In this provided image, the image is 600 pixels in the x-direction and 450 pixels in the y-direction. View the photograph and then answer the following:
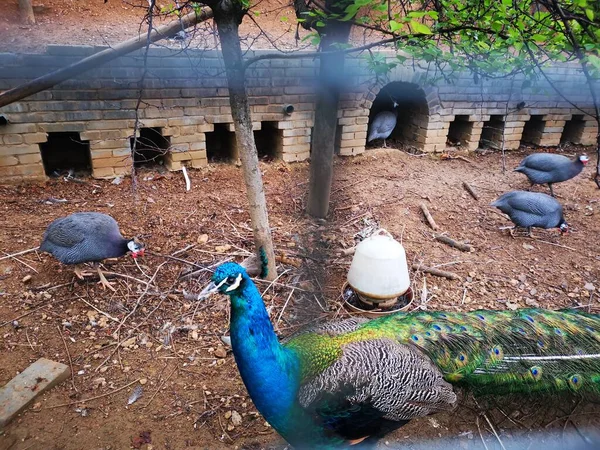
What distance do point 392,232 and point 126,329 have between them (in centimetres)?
225

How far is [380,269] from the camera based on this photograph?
2441 mm

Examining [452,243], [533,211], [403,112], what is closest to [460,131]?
[403,112]

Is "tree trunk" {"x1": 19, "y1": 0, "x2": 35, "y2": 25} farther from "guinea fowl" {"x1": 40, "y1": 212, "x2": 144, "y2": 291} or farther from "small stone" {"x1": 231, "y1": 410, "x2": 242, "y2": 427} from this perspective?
"small stone" {"x1": 231, "y1": 410, "x2": 242, "y2": 427}

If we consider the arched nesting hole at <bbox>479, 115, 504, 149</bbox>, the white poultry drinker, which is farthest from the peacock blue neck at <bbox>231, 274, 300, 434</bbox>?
the arched nesting hole at <bbox>479, 115, 504, 149</bbox>

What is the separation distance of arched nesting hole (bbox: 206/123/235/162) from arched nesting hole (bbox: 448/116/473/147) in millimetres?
3215

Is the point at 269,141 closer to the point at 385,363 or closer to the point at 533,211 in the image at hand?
the point at 533,211

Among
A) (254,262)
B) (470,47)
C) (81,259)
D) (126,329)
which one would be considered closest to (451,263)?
(254,262)

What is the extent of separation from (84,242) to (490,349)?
2429 millimetres

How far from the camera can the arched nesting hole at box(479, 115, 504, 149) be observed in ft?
20.1

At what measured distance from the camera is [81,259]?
2.75 m

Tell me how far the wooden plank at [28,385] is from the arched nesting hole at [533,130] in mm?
6626

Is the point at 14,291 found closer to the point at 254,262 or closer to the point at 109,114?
the point at 254,262

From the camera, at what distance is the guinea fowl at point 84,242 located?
276 cm

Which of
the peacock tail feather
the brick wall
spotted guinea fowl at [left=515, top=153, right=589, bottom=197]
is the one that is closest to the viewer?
the peacock tail feather
